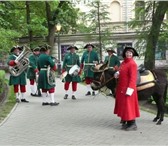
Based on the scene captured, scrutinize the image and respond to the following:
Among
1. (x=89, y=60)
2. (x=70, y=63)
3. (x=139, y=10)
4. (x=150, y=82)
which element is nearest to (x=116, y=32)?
(x=139, y=10)

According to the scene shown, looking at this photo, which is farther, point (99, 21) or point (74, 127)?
point (99, 21)

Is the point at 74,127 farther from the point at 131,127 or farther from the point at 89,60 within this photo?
the point at 89,60

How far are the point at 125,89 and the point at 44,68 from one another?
3.86m

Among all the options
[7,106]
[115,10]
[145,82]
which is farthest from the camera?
[115,10]

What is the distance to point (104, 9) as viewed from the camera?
79.5 feet

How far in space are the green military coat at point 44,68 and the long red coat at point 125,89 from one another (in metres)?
3.45

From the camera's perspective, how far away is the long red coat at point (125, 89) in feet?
26.7

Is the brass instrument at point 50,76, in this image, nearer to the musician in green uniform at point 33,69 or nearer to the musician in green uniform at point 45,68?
the musician in green uniform at point 45,68

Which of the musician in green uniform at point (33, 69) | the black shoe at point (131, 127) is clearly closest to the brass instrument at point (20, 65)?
the musician in green uniform at point (33, 69)

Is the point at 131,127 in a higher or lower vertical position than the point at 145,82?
lower

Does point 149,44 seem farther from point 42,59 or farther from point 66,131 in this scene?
point 66,131

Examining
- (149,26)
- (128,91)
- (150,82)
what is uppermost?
(149,26)

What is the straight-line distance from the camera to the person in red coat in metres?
8.10

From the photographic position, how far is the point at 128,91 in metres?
8.02
